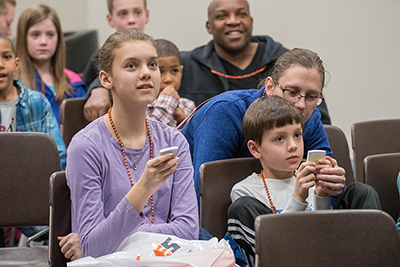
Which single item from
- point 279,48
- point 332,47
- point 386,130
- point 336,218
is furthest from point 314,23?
point 336,218

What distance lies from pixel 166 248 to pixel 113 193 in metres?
0.27

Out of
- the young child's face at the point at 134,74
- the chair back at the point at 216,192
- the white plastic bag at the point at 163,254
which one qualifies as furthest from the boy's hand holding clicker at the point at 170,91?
the white plastic bag at the point at 163,254

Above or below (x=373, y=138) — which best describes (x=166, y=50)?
above

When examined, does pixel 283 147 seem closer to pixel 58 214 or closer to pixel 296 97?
pixel 296 97

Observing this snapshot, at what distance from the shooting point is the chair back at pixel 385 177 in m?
1.99

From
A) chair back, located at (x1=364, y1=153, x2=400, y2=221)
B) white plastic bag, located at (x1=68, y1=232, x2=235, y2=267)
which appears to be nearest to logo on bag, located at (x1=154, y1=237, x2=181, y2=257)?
white plastic bag, located at (x1=68, y1=232, x2=235, y2=267)

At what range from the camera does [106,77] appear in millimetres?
1616

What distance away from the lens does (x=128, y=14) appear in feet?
11.2

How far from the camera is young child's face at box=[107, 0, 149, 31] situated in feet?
11.1

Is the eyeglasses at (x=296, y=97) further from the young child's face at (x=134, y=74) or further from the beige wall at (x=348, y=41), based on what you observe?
the beige wall at (x=348, y=41)

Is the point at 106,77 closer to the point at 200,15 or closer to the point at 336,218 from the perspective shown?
the point at 336,218

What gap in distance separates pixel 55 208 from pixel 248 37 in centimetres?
205

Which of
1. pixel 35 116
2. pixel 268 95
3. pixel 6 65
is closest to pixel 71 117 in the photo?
pixel 35 116

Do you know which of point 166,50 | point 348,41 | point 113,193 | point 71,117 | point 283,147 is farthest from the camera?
point 348,41
